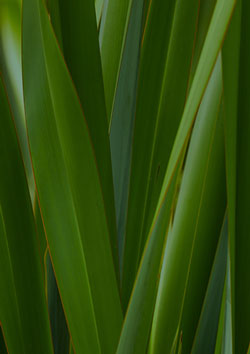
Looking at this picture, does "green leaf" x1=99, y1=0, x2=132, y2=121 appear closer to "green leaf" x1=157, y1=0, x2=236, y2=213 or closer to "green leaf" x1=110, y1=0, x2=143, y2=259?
"green leaf" x1=110, y1=0, x2=143, y2=259

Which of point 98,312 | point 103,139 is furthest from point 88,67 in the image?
point 98,312

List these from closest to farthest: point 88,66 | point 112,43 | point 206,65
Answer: point 206,65, point 88,66, point 112,43

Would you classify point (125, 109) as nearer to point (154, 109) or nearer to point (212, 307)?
point (154, 109)

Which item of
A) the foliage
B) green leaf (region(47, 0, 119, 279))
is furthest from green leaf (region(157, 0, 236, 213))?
green leaf (region(47, 0, 119, 279))

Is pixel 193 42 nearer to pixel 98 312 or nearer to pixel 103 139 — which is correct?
pixel 103 139

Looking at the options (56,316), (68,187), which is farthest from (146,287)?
(56,316)

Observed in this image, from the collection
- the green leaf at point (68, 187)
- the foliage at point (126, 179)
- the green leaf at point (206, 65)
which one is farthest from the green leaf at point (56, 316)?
the green leaf at point (206, 65)

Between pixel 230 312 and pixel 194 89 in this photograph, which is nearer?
pixel 194 89
